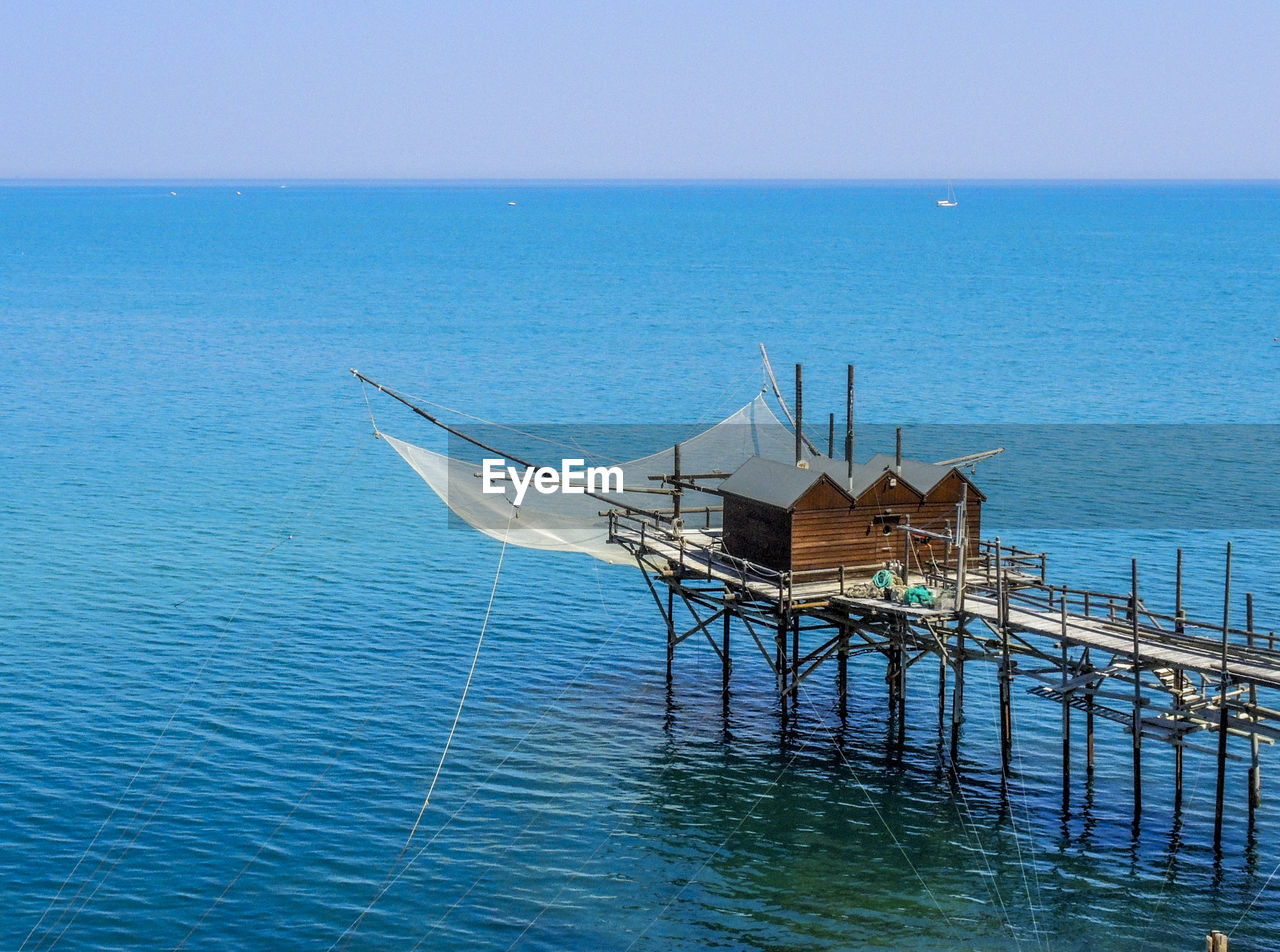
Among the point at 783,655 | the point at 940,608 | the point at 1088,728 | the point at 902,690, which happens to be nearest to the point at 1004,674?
the point at 940,608

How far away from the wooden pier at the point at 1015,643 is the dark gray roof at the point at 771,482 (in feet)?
6.83

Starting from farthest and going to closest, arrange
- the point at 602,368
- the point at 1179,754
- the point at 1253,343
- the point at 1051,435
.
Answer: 1. the point at 1253,343
2. the point at 602,368
3. the point at 1051,435
4. the point at 1179,754

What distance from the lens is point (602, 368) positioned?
124 m

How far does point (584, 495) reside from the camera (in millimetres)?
54219

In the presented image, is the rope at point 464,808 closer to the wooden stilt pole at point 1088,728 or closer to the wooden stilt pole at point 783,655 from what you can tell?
the wooden stilt pole at point 783,655

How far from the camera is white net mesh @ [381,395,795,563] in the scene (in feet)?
162

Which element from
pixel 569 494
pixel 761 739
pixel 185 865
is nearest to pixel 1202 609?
pixel 761 739

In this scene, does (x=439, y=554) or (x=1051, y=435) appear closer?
(x=439, y=554)

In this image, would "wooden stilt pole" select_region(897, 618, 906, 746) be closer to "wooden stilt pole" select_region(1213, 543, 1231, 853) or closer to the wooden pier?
the wooden pier

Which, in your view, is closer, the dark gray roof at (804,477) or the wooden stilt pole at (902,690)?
the wooden stilt pole at (902,690)

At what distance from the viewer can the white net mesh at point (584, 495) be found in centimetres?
4938

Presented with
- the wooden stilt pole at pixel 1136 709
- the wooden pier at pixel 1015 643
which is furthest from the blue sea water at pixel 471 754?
the wooden pier at pixel 1015 643

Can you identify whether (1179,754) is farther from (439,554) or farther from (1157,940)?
(439,554)

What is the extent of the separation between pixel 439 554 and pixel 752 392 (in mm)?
52419
